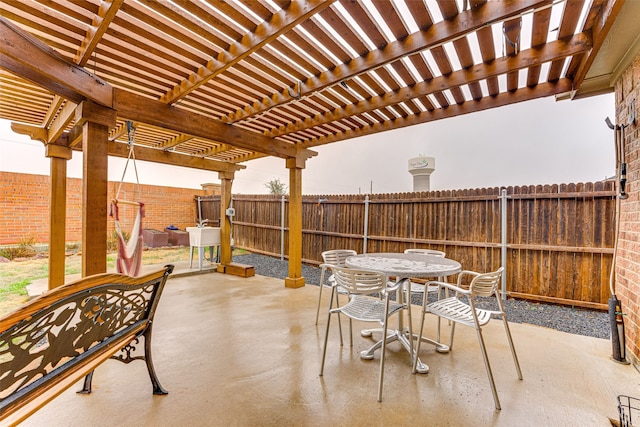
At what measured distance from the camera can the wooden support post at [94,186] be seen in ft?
7.91

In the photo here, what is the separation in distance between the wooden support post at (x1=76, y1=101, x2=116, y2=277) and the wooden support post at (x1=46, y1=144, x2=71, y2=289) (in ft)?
6.59

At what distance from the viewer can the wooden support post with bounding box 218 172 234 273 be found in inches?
226

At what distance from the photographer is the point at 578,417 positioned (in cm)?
165

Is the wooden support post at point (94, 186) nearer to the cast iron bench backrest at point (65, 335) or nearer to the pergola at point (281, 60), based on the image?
the pergola at point (281, 60)

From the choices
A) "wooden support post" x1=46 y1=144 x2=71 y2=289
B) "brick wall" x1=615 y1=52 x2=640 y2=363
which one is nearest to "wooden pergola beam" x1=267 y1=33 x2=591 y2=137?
"brick wall" x1=615 y1=52 x2=640 y2=363

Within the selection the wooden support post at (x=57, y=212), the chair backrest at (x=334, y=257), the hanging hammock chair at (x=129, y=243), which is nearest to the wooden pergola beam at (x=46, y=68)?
the hanging hammock chair at (x=129, y=243)

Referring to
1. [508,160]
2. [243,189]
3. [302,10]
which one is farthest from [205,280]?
[243,189]

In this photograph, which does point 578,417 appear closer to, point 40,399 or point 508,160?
point 40,399

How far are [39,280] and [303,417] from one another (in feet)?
17.8

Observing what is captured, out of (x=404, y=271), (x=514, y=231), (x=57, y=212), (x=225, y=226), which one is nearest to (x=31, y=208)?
(x=57, y=212)

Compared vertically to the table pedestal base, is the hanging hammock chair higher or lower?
higher

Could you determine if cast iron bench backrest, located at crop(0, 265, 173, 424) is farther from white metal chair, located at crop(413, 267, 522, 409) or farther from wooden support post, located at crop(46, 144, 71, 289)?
wooden support post, located at crop(46, 144, 71, 289)

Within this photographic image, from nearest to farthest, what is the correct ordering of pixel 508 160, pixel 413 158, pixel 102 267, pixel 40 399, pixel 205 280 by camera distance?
pixel 40 399
pixel 102 267
pixel 205 280
pixel 508 160
pixel 413 158

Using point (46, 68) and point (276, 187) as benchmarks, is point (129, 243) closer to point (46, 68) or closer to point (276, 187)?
point (46, 68)
